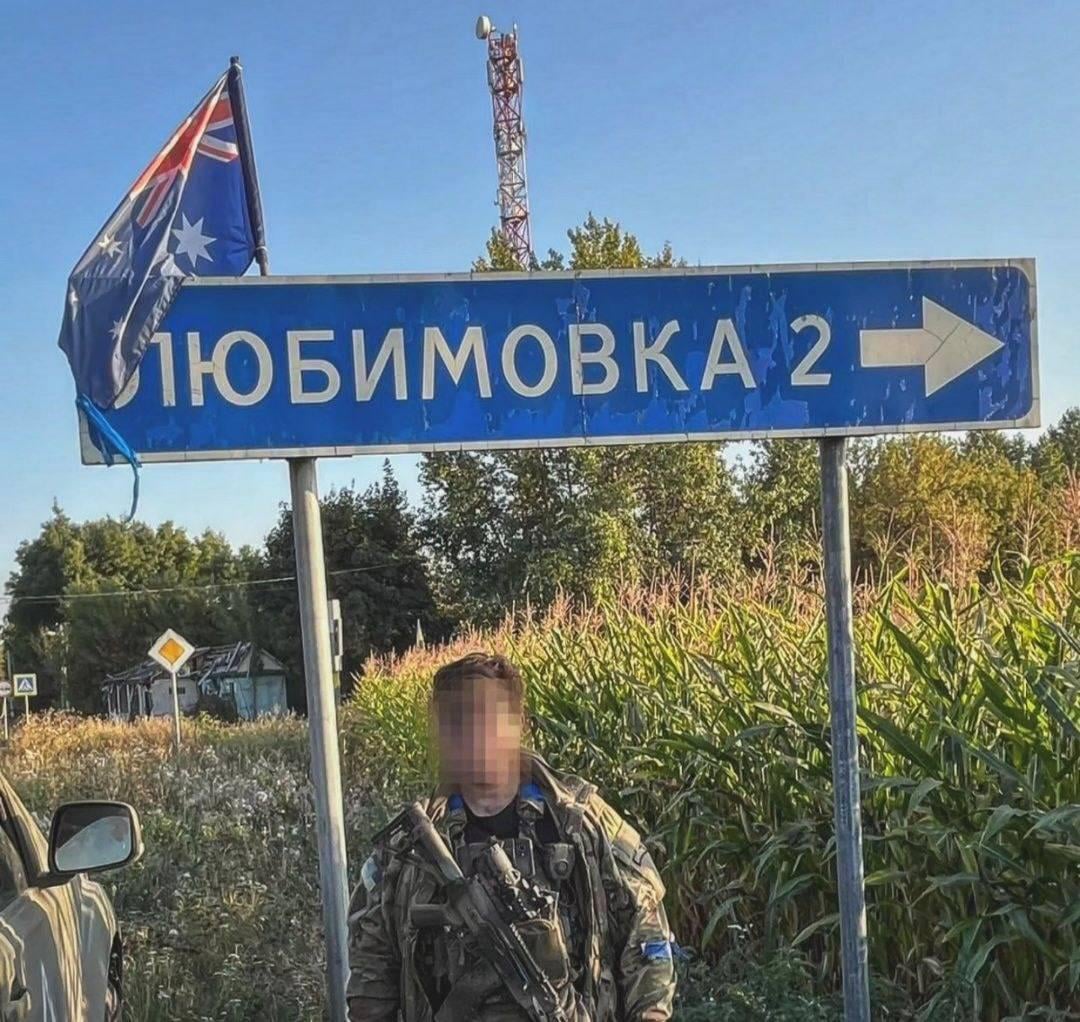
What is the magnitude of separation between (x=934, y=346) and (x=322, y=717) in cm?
178

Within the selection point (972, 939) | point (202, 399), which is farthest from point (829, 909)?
point (202, 399)

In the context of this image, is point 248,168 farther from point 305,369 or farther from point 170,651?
point 170,651

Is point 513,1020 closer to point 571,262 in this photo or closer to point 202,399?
point 202,399

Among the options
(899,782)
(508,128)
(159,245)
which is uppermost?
(508,128)

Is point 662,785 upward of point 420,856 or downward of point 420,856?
downward

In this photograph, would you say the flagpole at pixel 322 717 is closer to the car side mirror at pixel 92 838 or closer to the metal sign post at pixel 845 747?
the car side mirror at pixel 92 838

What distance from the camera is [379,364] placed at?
2.67m

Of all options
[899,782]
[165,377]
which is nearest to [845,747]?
[899,782]

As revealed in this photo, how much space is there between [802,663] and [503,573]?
2229 centimetres

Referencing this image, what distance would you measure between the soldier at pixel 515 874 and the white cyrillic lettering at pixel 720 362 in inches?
39.6

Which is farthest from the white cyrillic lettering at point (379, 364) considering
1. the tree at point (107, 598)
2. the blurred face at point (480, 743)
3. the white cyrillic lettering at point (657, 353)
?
the tree at point (107, 598)

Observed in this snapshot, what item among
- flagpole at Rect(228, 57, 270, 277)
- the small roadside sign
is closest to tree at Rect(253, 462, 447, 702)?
the small roadside sign

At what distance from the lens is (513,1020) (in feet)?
6.58

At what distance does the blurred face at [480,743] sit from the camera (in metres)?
2.06
